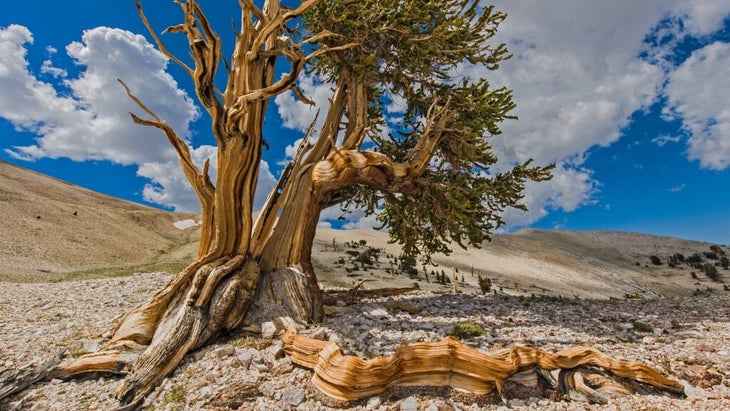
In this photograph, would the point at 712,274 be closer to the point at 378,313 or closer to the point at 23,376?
the point at 378,313

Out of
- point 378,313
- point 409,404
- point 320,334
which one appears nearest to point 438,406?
point 409,404

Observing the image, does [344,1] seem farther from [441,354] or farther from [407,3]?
[441,354]

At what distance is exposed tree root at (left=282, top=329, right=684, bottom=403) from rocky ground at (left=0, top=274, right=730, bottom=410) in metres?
0.16

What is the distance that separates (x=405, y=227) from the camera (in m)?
11.4

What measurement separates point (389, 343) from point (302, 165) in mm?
5088

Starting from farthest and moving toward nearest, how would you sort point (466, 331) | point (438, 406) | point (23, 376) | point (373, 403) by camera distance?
point (466, 331) → point (23, 376) → point (373, 403) → point (438, 406)

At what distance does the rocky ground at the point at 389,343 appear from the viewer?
188 inches

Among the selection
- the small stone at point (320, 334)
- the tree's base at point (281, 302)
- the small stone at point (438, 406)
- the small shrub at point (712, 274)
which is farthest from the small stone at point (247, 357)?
the small shrub at point (712, 274)

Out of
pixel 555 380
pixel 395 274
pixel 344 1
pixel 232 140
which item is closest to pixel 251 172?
pixel 232 140

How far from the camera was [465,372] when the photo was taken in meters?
4.93

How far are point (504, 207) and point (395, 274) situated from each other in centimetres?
1234

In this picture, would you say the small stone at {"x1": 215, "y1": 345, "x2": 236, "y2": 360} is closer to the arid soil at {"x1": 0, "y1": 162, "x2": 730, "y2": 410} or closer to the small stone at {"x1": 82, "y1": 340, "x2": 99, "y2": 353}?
the arid soil at {"x1": 0, "y1": 162, "x2": 730, "y2": 410}

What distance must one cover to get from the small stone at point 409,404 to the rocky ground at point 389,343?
13 mm

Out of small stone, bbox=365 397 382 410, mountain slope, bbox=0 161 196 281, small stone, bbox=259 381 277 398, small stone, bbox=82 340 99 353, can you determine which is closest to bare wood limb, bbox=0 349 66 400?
small stone, bbox=82 340 99 353
